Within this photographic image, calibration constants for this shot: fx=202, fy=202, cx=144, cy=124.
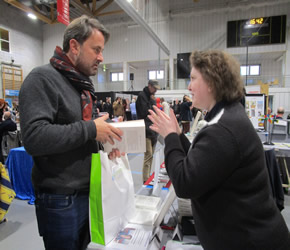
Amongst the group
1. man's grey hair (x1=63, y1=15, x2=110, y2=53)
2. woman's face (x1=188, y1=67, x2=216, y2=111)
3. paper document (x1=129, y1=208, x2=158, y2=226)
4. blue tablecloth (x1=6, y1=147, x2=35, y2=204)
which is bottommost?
blue tablecloth (x1=6, y1=147, x2=35, y2=204)

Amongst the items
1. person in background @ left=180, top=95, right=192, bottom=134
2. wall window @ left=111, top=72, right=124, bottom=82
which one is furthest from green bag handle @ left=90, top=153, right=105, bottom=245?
wall window @ left=111, top=72, right=124, bottom=82

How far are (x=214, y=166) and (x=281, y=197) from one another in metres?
1.95

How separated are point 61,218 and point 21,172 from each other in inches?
103

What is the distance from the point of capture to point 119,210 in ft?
3.39

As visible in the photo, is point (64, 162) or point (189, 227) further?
point (189, 227)

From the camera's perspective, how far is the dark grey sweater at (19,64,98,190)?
0.77 meters

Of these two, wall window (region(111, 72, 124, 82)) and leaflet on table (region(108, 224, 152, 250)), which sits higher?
wall window (region(111, 72, 124, 82))

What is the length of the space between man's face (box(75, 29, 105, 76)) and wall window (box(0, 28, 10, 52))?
45.2 feet

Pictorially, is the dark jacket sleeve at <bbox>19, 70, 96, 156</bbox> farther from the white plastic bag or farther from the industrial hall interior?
the white plastic bag

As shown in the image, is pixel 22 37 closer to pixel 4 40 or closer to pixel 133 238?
pixel 4 40

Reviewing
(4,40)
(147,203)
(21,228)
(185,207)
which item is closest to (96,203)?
(147,203)

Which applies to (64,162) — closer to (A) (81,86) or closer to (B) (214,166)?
(A) (81,86)

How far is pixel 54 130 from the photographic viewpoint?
2.52ft

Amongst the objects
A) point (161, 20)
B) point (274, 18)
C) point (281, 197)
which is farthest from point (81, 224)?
point (274, 18)
